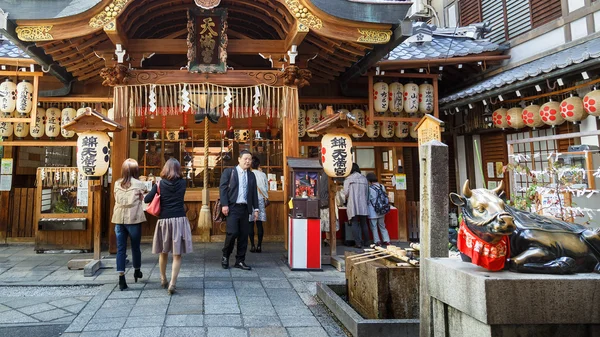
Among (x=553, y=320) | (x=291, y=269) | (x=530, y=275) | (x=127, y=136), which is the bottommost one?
(x=291, y=269)

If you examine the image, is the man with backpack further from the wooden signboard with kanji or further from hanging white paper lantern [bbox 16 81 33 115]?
hanging white paper lantern [bbox 16 81 33 115]

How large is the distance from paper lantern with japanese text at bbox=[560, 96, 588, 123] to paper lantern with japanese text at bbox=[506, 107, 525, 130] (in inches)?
49.4

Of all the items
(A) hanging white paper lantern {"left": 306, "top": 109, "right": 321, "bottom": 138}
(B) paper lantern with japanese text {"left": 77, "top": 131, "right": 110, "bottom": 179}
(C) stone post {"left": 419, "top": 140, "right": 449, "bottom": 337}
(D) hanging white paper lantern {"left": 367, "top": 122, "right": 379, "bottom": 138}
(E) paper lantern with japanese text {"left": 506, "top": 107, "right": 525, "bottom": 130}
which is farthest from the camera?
(D) hanging white paper lantern {"left": 367, "top": 122, "right": 379, "bottom": 138}

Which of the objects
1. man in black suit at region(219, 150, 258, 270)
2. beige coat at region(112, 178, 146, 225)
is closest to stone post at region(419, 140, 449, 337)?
man in black suit at region(219, 150, 258, 270)

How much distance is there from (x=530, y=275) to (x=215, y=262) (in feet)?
20.1

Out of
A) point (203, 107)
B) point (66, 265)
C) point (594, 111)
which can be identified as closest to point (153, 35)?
point (203, 107)

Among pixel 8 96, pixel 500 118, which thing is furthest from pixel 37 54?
pixel 500 118

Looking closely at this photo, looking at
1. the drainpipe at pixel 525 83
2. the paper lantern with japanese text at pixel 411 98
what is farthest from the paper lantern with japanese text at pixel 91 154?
the drainpipe at pixel 525 83

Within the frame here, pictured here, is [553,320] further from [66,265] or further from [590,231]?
[66,265]

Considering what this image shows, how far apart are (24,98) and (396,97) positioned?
950 centimetres

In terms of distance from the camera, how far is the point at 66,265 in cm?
761

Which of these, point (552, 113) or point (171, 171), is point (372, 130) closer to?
point (552, 113)

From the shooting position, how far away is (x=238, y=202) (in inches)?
273

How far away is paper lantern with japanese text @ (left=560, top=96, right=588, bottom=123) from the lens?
743cm
